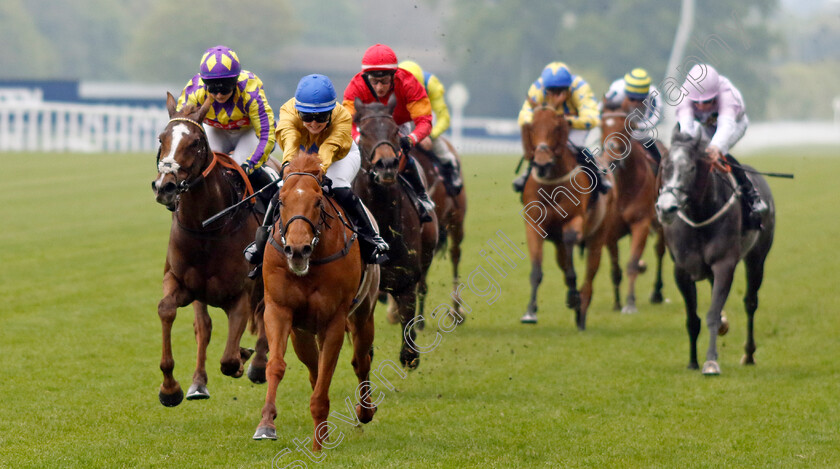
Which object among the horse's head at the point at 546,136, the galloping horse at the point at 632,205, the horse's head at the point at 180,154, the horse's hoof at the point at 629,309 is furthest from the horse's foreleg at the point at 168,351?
the horse's hoof at the point at 629,309

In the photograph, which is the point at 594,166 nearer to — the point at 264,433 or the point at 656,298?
the point at 656,298

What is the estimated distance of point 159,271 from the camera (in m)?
15.3

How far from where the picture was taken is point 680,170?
916 centimetres

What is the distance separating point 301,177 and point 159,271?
30.4 feet

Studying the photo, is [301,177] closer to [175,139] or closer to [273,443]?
[175,139]

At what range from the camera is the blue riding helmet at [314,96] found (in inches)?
273

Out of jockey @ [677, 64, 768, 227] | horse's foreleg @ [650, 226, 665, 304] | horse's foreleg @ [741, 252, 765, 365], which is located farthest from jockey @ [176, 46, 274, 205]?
horse's foreleg @ [650, 226, 665, 304]

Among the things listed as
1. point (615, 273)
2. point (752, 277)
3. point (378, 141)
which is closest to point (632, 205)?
point (615, 273)

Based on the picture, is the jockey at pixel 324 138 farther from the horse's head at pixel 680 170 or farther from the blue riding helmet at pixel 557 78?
the blue riding helmet at pixel 557 78

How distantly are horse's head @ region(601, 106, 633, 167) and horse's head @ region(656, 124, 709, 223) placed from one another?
3349 mm

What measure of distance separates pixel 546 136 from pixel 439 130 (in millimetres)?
1311

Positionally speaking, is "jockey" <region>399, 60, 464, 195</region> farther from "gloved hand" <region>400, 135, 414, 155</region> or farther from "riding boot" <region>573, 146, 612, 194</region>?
"gloved hand" <region>400, 135, 414, 155</region>

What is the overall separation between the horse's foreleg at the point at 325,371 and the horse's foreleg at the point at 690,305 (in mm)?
3912

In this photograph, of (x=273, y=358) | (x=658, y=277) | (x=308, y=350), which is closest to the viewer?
(x=273, y=358)
